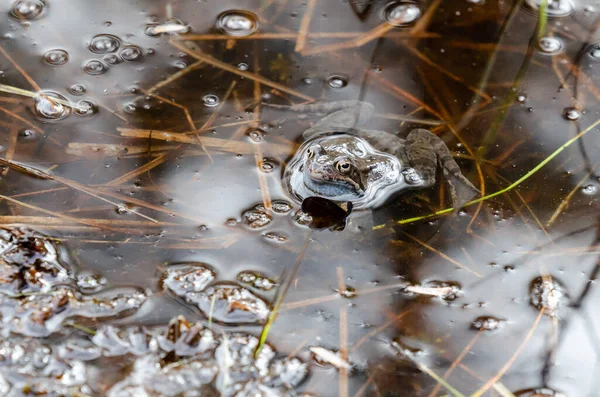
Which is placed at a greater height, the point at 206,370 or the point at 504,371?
the point at 504,371

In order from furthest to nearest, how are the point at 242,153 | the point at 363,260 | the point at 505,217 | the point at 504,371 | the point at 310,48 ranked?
the point at 310,48 → the point at 242,153 → the point at 505,217 → the point at 363,260 → the point at 504,371

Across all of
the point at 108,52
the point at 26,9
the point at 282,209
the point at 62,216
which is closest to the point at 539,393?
the point at 282,209

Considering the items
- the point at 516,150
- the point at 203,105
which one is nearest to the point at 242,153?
the point at 203,105

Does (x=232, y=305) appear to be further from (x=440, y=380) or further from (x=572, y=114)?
(x=572, y=114)

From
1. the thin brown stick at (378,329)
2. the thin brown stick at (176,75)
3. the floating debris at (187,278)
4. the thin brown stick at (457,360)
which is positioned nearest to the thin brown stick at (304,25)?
the thin brown stick at (176,75)

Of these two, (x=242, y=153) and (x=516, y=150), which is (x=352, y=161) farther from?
(x=516, y=150)

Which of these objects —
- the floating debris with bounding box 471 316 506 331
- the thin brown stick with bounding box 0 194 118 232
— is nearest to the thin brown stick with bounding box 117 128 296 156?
the thin brown stick with bounding box 0 194 118 232
